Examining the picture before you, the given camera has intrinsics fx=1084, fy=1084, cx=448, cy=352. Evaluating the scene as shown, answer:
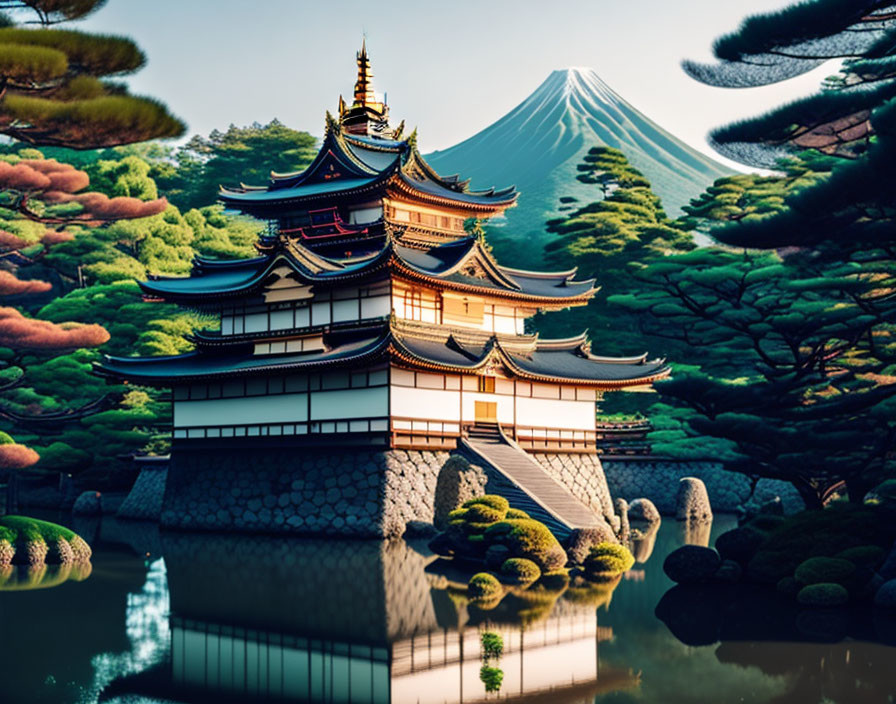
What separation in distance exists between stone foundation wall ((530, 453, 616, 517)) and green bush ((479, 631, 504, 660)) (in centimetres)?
2054

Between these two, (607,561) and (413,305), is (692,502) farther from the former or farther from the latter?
(607,561)

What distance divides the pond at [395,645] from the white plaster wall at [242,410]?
37.0 feet

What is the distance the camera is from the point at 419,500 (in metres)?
34.3

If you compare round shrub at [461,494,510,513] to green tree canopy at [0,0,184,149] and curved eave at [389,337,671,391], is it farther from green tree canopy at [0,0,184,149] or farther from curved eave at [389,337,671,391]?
green tree canopy at [0,0,184,149]

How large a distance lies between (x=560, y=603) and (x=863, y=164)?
10079mm

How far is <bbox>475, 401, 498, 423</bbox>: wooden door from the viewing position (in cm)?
3750

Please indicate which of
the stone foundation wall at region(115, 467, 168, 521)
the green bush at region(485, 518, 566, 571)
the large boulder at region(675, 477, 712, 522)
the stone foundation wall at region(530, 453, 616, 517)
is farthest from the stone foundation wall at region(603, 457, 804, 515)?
the green bush at region(485, 518, 566, 571)

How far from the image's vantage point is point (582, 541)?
27641 millimetres

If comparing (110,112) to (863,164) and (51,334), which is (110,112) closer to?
(863,164)

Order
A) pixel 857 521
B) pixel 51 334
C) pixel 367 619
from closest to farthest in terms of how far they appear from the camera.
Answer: pixel 367 619
pixel 857 521
pixel 51 334

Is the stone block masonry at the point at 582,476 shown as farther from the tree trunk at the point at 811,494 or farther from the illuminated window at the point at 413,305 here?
the tree trunk at the point at 811,494

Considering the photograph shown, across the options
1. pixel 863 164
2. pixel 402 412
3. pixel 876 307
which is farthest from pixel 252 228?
pixel 863 164

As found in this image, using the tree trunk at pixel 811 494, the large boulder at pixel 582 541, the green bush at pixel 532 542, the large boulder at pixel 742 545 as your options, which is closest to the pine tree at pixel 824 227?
the tree trunk at pixel 811 494

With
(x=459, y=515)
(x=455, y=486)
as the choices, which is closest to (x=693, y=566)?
(x=459, y=515)
